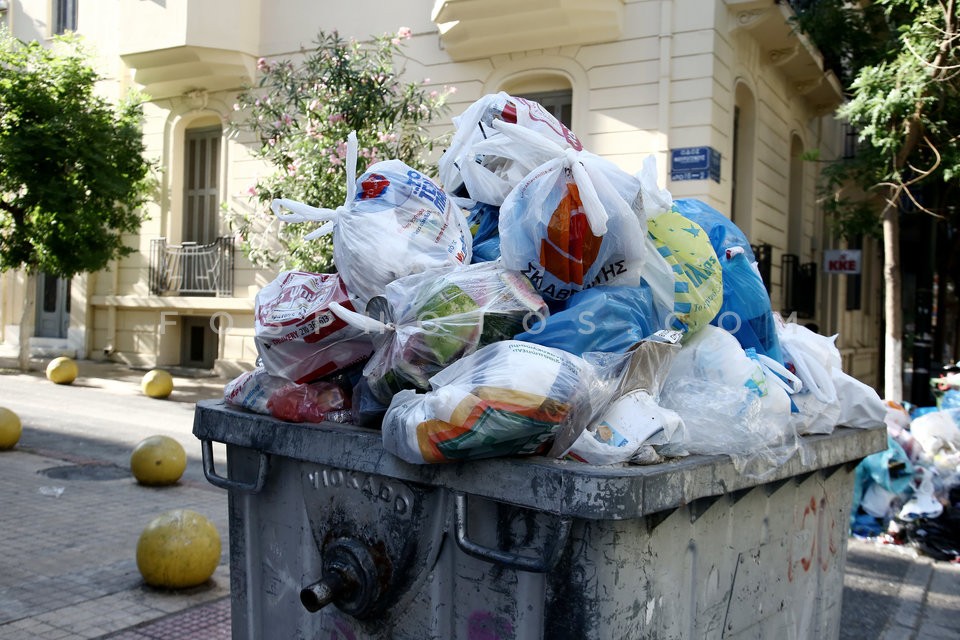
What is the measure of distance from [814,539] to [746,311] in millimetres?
753

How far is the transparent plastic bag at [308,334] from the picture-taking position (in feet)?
7.96

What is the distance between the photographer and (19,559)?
5.07 m

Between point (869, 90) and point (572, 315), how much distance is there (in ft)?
31.8

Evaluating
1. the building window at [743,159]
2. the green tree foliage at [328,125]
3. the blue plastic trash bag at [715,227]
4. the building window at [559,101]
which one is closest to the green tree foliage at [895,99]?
the building window at [743,159]

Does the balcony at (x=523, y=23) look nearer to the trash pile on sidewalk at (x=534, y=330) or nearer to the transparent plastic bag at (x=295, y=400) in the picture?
the trash pile on sidewalk at (x=534, y=330)

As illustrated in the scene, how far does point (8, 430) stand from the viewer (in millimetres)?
8445

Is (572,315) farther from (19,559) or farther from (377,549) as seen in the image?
(19,559)

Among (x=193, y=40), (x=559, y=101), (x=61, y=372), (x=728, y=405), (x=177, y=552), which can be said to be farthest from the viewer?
(x=193, y=40)

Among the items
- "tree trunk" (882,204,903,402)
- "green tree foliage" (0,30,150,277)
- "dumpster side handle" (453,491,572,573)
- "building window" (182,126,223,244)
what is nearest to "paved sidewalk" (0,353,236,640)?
"dumpster side handle" (453,491,572,573)

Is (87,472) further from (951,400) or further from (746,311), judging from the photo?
(951,400)

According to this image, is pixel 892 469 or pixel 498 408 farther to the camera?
pixel 892 469

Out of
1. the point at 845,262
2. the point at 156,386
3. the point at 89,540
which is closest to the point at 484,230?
the point at 89,540

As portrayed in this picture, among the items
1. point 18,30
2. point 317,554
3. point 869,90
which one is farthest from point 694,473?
point 18,30

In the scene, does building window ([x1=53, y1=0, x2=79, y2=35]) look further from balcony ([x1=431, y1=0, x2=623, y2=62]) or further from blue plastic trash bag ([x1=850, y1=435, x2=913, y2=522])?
blue plastic trash bag ([x1=850, y1=435, x2=913, y2=522])
